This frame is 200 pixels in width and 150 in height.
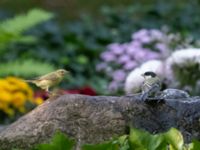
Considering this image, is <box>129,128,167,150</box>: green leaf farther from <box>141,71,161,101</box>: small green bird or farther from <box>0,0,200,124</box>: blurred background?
<box>0,0,200,124</box>: blurred background

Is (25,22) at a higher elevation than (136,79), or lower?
higher

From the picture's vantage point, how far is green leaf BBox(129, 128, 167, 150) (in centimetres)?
289

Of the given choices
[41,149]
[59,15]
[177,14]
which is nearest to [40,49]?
[177,14]

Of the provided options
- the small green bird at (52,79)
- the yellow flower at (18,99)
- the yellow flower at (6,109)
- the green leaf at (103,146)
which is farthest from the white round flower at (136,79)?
the green leaf at (103,146)

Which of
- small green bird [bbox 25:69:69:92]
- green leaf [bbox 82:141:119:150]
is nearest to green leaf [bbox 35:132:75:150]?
green leaf [bbox 82:141:119:150]

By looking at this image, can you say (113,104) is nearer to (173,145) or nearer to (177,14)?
(173,145)

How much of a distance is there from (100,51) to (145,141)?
758 cm

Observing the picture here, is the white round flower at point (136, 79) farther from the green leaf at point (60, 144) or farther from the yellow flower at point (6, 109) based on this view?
the green leaf at point (60, 144)

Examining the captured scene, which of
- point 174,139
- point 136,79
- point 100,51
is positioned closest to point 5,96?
point 136,79

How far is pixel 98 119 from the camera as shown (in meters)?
3.51

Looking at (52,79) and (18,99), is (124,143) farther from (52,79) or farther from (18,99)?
Result: (18,99)

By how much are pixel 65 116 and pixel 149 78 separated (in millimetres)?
411

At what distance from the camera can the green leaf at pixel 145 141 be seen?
9.47 feet

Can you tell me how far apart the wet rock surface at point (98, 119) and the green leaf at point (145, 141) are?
22.8 inches
